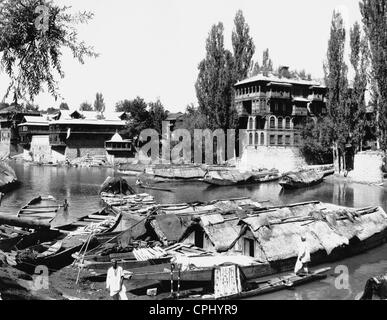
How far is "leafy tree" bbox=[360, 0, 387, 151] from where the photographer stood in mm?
48281

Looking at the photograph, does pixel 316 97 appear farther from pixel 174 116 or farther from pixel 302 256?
pixel 302 256

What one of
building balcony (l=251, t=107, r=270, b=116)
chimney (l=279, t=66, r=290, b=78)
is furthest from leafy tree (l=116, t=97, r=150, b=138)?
chimney (l=279, t=66, r=290, b=78)

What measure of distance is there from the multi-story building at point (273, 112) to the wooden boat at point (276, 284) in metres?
46.3

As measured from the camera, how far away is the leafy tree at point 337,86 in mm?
53312

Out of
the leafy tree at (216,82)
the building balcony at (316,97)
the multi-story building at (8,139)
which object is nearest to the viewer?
the leafy tree at (216,82)

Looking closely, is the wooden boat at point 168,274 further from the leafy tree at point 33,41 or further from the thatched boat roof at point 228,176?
the thatched boat roof at point 228,176

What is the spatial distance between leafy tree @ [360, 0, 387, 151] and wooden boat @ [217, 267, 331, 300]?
3630 cm

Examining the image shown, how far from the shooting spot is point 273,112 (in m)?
65.4

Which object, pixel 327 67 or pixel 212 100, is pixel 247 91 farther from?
pixel 327 67

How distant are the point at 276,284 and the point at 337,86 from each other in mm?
43329

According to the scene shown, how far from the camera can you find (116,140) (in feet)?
267

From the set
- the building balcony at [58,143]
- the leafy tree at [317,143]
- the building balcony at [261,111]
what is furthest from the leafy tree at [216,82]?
the building balcony at [58,143]

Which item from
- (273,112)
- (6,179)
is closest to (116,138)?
(273,112)
